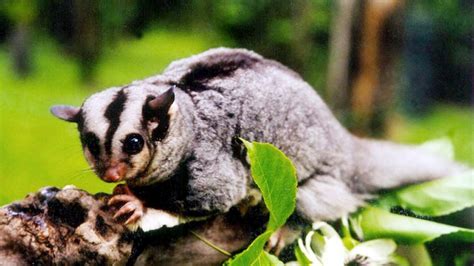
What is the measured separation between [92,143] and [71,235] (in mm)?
205

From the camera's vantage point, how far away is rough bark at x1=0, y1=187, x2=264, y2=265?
135 cm

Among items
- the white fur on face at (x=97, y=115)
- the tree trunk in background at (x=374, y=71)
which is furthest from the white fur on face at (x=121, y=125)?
the tree trunk in background at (x=374, y=71)

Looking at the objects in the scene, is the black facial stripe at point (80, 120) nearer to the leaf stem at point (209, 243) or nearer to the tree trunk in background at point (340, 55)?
the leaf stem at point (209, 243)

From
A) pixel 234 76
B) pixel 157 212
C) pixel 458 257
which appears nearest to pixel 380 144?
pixel 458 257

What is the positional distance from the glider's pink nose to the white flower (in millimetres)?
502

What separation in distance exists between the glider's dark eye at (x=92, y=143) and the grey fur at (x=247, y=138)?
0.40 feet

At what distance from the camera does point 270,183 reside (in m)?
1.39

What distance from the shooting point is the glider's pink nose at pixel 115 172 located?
1.37 meters

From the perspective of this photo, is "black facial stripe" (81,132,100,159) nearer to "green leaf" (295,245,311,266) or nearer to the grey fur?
the grey fur

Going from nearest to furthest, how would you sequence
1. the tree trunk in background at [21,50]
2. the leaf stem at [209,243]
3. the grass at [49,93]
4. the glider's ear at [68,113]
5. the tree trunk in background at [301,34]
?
the glider's ear at [68,113] < the leaf stem at [209,243] < the grass at [49,93] < the tree trunk in background at [21,50] < the tree trunk in background at [301,34]

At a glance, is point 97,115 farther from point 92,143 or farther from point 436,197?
point 436,197

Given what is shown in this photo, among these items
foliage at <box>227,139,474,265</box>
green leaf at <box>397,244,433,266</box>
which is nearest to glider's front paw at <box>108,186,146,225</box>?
foliage at <box>227,139,474,265</box>

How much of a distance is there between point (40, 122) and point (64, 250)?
48cm

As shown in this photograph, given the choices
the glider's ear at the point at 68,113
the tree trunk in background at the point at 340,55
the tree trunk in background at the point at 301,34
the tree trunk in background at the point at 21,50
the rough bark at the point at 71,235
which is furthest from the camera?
the tree trunk in background at the point at 340,55
